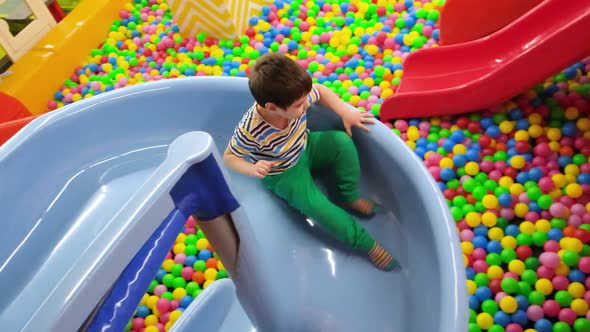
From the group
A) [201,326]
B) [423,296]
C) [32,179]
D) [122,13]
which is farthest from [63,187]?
[122,13]

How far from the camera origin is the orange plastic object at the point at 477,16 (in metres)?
1.50

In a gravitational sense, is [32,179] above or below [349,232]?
above

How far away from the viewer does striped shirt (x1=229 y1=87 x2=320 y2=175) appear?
109 centimetres

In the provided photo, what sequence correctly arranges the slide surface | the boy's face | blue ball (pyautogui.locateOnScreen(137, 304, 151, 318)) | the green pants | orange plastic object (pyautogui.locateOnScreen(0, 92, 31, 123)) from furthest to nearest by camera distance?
1. orange plastic object (pyautogui.locateOnScreen(0, 92, 31, 123))
2. blue ball (pyautogui.locateOnScreen(137, 304, 151, 318))
3. the green pants
4. the boy's face
5. the slide surface

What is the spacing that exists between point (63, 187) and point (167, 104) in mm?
322

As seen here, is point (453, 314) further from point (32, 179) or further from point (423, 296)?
point (32, 179)

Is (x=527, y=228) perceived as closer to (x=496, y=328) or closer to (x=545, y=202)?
(x=545, y=202)

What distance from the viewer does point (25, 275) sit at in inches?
47.0

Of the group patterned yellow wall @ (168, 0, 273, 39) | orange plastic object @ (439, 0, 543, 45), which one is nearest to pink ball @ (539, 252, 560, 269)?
orange plastic object @ (439, 0, 543, 45)

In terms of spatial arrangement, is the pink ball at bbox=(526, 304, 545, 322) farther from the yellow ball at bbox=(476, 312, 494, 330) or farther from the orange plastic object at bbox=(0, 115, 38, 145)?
the orange plastic object at bbox=(0, 115, 38, 145)

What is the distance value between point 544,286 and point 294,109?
64 centimetres

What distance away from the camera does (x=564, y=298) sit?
1.13 meters

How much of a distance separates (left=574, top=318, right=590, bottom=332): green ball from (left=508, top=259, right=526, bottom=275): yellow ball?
15 centimetres

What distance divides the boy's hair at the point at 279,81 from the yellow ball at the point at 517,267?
0.60 meters
